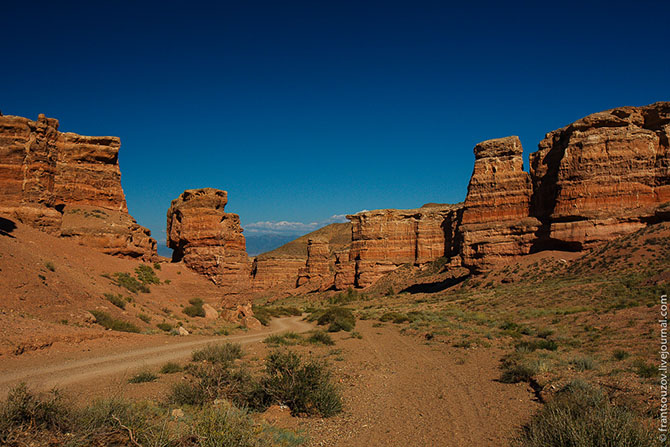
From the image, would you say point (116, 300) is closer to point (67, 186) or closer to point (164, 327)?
point (164, 327)

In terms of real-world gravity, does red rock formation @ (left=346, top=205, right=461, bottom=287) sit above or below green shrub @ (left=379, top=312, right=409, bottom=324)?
above

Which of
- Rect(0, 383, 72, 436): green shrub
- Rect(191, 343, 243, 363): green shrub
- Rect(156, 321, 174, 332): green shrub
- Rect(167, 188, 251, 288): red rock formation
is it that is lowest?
Rect(156, 321, 174, 332): green shrub

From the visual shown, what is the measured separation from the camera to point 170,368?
1101 cm

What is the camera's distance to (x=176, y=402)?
7.87 metres

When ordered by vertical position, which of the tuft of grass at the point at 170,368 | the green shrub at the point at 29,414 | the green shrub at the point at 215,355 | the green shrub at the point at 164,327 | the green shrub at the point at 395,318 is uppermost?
the green shrub at the point at 29,414

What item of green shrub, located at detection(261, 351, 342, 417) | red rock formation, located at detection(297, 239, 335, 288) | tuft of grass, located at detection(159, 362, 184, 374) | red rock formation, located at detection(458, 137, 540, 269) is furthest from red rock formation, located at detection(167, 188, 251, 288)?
red rock formation, located at detection(297, 239, 335, 288)

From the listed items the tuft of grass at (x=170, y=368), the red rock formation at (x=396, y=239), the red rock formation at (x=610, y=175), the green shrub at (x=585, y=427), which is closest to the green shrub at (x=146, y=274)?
the tuft of grass at (x=170, y=368)

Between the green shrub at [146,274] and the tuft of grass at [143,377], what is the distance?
648 inches

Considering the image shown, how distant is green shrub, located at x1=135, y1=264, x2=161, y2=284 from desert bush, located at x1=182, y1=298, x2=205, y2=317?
2743 mm

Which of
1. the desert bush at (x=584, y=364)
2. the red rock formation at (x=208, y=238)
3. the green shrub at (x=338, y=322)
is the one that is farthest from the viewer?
the red rock formation at (x=208, y=238)

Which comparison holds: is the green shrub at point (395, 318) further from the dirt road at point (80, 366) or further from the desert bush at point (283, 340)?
the dirt road at point (80, 366)

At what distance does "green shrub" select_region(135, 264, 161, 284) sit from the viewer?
82.9 ft

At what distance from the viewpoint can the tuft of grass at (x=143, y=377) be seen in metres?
9.65

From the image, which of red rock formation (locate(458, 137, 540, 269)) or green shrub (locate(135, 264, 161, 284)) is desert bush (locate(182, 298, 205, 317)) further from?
red rock formation (locate(458, 137, 540, 269))
